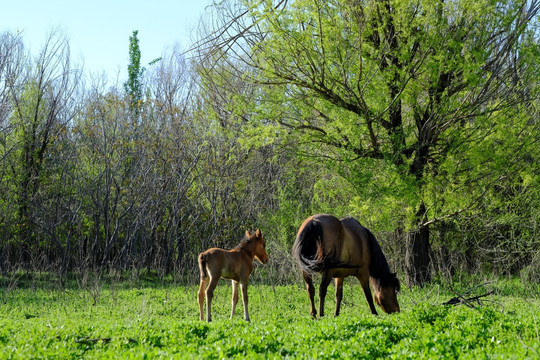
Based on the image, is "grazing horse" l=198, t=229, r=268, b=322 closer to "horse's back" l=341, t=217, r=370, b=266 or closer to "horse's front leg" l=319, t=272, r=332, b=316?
"horse's front leg" l=319, t=272, r=332, b=316

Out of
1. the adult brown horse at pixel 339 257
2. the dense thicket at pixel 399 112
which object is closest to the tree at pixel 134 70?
the dense thicket at pixel 399 112

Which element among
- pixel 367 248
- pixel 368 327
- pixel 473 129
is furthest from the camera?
pixel 473 129

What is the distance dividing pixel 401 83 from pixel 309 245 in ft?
15.3

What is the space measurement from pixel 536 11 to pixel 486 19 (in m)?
1.81

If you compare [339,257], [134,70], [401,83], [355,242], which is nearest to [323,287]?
[339,257]

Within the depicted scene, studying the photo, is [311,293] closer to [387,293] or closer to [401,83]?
[387,293]

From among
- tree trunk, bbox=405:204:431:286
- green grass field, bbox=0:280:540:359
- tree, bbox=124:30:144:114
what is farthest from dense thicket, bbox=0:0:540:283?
tree, bbox=124:30:144:114

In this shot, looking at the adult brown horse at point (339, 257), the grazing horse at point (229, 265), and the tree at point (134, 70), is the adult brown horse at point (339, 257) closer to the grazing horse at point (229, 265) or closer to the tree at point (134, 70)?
the grazing horse at point (229, 265)

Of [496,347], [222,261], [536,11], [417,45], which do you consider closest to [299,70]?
[417,45]

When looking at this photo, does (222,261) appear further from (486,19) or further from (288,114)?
(486,19)

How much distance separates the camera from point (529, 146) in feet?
39.8

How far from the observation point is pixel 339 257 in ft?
27.7

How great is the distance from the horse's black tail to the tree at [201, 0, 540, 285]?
3.09 metres

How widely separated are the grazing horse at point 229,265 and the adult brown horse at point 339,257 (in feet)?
2.82
